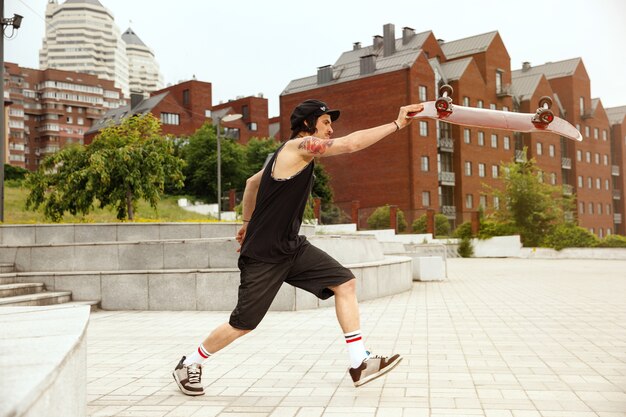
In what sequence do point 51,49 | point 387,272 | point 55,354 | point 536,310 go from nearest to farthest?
1. point 55,354
2. point 536,310
3. point 387,272
4. point 51,49

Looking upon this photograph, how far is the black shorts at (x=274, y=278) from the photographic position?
4.77m

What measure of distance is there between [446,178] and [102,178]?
124ft

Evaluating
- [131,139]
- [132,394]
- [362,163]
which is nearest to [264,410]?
[132,394]

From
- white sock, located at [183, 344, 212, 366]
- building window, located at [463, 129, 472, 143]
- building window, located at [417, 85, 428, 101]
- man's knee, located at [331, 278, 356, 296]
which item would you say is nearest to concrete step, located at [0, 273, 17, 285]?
white sock, located at [183, 344, 212, 366]

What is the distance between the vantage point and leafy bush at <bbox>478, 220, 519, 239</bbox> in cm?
3628

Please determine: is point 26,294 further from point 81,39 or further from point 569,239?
point 81,39

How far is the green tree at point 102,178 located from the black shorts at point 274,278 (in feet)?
43.0

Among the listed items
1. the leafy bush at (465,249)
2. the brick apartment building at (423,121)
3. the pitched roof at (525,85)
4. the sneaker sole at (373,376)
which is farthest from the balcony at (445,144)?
the sneaker sole at (373,376)

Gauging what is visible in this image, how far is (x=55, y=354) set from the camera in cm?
284

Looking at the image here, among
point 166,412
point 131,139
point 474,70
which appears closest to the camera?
point 166,412

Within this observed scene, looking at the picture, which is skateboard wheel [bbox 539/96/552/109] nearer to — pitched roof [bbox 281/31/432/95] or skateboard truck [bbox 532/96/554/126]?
skateboard truck [bbox 532/96/554/126]

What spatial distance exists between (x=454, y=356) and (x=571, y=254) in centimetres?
3085

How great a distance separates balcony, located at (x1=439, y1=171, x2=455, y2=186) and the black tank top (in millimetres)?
46658

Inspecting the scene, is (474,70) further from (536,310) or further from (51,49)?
(51,49)
